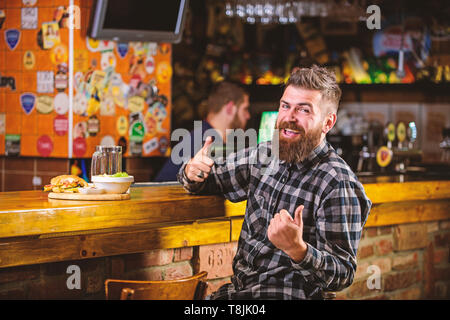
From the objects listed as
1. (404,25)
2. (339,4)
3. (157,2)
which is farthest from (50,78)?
(404,25)

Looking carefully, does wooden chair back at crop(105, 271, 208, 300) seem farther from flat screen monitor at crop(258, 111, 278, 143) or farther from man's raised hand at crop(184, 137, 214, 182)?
flat screen monitor at crop(258, 111, 278, 143)

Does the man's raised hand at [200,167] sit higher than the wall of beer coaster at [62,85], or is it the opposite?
the wall of beer coaster at [62,85]

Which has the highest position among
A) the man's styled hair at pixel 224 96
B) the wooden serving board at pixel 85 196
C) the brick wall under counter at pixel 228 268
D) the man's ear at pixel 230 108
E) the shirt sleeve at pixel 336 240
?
the man's styled hair at pixel 224 96

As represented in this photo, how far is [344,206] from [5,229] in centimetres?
114

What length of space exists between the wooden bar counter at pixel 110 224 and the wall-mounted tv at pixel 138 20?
147 centimetres

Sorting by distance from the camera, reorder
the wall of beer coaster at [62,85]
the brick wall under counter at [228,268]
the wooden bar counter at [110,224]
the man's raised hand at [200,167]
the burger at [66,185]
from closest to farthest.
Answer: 1. the wooden bar counter at [110,224]
2. the brick wall under counter at [228,268]
3. the burger at [66,185]
4. the man's raised hand at [200,167]
5. the wall of beer coaster at [62,85]

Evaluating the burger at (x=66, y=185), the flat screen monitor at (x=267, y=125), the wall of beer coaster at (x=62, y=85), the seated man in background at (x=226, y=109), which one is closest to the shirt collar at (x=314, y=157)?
the burger at (x=66, y=185)

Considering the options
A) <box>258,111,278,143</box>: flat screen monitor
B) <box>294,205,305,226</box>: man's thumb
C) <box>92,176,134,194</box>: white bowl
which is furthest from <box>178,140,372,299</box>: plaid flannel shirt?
<box>258,111,278,143</box>: flat screen monitor

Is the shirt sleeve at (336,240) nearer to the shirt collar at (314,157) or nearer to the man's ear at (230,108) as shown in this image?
the shirt collar at (314,157)

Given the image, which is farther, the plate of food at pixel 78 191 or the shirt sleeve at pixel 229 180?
the shirt sleeve at pixel 229 180

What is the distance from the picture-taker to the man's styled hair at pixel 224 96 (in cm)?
457

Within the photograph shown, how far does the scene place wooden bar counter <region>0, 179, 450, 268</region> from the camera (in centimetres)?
203

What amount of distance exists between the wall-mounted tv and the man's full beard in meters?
2.11

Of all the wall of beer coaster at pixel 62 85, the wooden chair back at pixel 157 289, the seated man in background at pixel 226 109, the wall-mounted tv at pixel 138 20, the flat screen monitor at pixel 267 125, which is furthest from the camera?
the flat screen monitor at pixel 267 125
